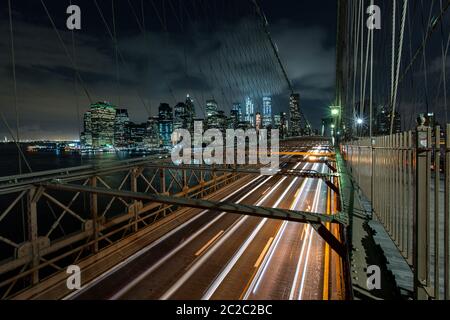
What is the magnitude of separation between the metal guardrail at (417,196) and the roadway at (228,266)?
4.08m

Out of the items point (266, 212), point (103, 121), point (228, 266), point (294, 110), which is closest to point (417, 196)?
point (266, 212)

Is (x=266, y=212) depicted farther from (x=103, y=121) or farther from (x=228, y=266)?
(x=103, y=121)

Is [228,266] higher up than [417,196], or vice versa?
[417,196]

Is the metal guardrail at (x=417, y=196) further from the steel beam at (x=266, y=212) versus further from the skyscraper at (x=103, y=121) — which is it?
the skyscraper at (x=103, y=121)

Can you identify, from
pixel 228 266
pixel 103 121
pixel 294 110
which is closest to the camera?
pixel 228 266

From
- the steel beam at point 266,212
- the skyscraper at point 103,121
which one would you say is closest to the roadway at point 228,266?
the steel beam at point 266,212

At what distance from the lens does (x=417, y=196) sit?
9.41 ft

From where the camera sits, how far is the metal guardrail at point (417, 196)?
2.54 m

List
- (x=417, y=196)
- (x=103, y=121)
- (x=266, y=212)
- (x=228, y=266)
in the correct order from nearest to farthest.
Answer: (x=417, y=196) → (x=266, y=212) → (x=228, y=266) → (x=103, y=121)

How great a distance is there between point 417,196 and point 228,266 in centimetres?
769

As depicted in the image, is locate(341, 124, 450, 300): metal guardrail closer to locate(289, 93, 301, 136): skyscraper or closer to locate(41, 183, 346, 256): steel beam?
locate(41, 183, 346, 256): steel beam
